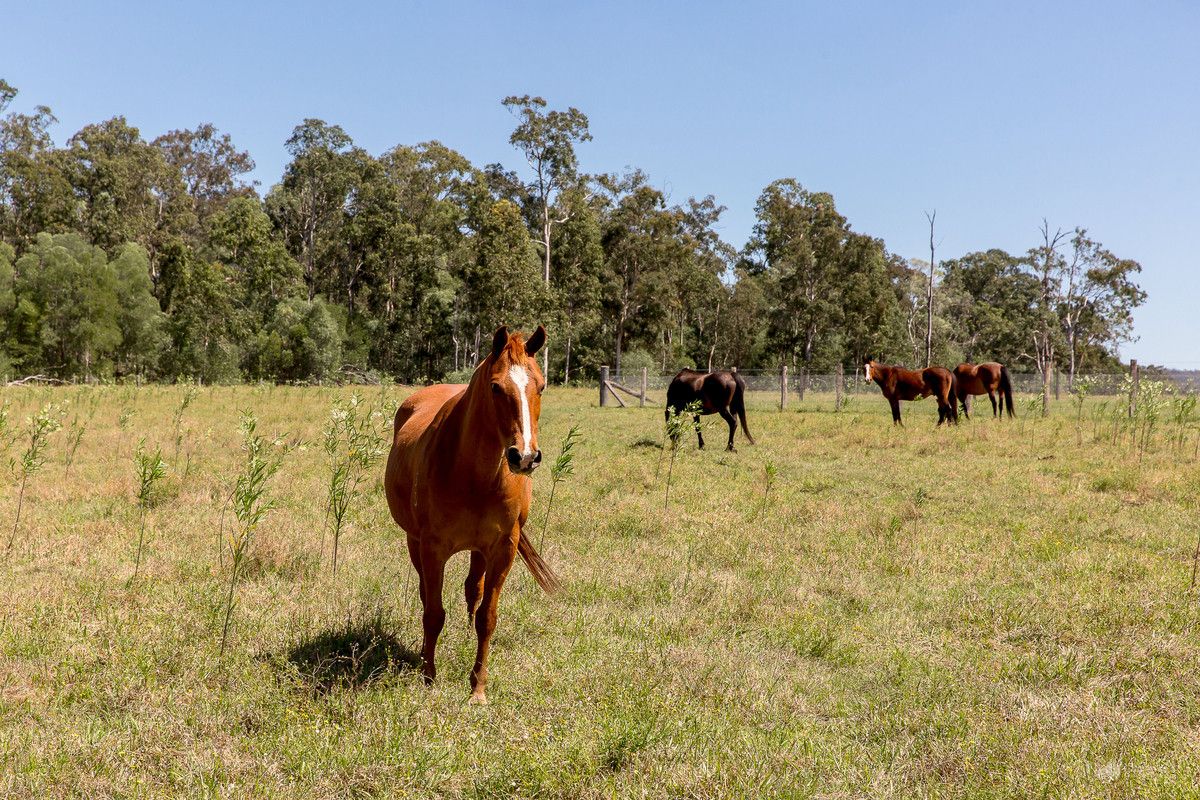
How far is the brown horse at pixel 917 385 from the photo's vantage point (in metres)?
21.0

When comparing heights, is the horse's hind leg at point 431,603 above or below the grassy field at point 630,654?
above

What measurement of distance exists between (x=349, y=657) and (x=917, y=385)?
21874 mm

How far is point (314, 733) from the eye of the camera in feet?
11.0

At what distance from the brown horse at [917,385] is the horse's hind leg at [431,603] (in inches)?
727

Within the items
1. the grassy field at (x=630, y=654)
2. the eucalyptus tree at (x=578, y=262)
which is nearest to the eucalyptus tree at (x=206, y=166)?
the eucalyptus tree at (x=578, y=262)

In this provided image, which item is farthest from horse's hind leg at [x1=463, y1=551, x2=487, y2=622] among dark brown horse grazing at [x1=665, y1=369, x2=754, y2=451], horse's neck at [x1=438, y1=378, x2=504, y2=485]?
dark brown horse grazing at [x1=665, y1=369, x2=754, y2=451]

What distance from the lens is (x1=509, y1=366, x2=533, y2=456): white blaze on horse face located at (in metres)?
3.22

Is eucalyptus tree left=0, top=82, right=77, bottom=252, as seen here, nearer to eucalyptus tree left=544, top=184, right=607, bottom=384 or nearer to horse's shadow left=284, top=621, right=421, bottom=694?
eucalyptus tree left=544, top=184, right=607, bottom=384

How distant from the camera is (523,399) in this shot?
10.8 ft

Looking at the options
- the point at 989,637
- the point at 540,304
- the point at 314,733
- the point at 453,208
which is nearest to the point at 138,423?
the point at 314,733

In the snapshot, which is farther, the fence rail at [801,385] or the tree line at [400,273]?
the tree line at [400,273]

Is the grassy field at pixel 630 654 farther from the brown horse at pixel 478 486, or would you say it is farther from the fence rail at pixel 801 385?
the fence rail at pixel 801 385

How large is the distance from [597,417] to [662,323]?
30.4 meters

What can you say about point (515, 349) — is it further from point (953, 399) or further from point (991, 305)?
point (991, 305)
